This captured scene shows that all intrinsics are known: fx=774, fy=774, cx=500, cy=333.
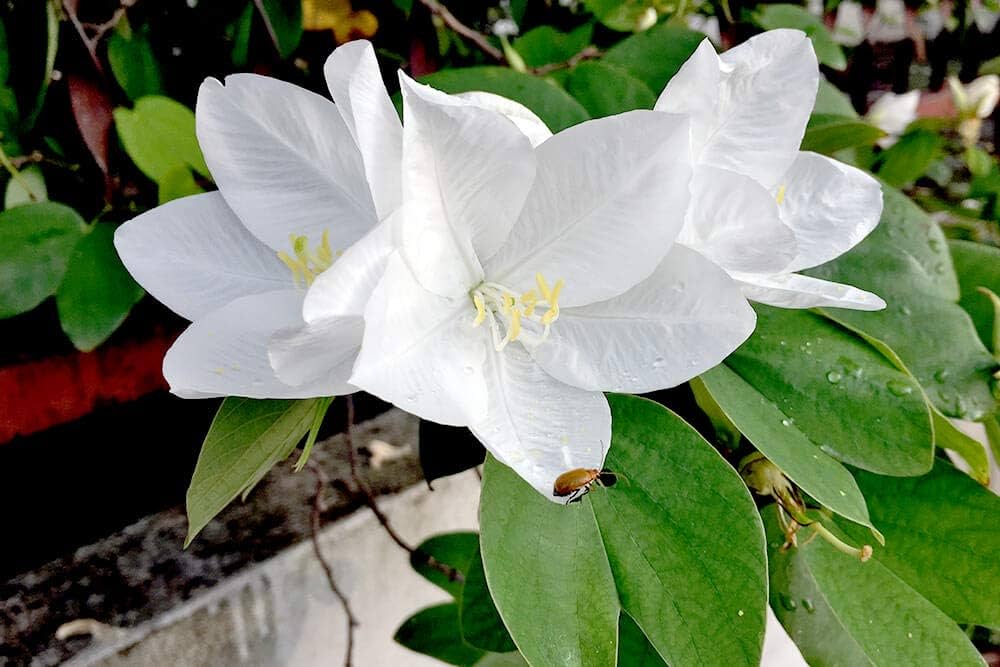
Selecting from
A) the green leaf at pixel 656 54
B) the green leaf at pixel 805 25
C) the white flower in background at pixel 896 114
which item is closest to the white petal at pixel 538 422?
the green leaf at pixel 656 54

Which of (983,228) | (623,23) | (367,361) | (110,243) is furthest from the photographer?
(983,228)

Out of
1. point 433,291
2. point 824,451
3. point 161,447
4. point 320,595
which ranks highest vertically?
point 433,291

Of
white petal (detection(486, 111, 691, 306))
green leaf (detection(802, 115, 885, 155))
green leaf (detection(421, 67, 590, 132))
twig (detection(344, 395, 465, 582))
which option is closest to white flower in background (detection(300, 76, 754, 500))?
white petal (detection(486, 111, 691, 306))

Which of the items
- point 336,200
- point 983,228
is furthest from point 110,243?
point 983,228

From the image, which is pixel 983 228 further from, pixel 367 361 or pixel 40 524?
pixel 40 524

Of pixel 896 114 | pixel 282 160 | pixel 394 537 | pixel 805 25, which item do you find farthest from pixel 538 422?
pixel 896 114
